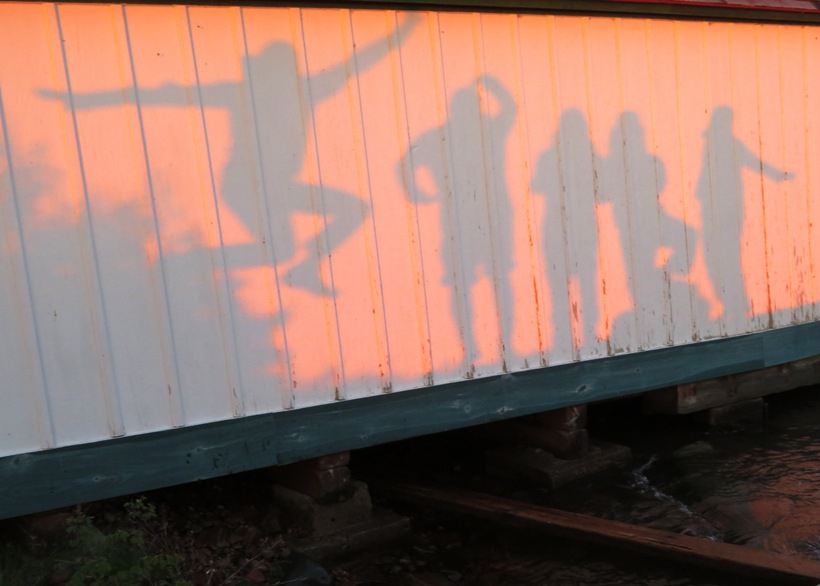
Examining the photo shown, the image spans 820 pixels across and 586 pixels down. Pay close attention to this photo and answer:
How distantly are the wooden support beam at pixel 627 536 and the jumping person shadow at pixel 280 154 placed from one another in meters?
1.48

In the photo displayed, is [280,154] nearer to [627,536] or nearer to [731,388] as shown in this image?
[627,536]

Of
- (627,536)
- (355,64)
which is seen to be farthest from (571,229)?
(627,536)

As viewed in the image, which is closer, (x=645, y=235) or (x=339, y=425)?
(x=339, y=425)

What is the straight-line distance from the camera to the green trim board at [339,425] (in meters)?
3.65

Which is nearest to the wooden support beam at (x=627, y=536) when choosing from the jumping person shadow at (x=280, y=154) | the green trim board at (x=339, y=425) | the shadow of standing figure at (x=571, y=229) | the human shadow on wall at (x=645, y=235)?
the green trim board at (x=339, y=425)

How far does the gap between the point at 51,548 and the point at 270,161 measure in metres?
1.98

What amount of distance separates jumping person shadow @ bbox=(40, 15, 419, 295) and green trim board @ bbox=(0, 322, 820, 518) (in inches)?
27.5

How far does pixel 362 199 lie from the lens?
4.20 m

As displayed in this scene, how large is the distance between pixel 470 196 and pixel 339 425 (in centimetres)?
136

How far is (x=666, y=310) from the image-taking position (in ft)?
16.8

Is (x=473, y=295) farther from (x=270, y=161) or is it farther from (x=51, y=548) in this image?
(x=51, y=548)

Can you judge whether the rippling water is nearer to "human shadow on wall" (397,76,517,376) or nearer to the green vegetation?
"human shadow on wall" (397,76,517,376)

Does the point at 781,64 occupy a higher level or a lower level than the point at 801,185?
higher

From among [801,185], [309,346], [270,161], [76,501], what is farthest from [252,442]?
[801,185]
